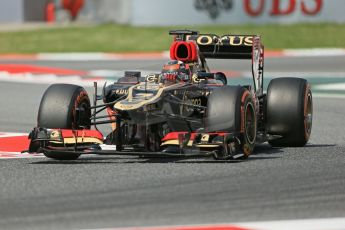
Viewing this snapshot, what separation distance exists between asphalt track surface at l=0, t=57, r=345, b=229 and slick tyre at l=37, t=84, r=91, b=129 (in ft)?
1.30

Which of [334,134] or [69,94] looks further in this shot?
[334,134]

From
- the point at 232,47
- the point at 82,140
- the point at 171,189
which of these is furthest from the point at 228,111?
the point at 232,47

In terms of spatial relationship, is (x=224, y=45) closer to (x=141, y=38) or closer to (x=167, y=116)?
(x=167, y=116)

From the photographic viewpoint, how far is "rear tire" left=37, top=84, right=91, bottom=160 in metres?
11.0

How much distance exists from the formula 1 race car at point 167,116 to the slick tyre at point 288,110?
0.04 feet

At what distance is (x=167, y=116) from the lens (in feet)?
36.0

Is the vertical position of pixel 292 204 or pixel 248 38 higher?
pixel 248 38

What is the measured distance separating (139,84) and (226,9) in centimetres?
2373

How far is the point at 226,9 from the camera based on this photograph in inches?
1361

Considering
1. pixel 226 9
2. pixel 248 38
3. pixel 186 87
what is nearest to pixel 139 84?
pixel 186 87

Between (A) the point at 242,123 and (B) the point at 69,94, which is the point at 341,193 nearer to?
(A) the point at 242,123

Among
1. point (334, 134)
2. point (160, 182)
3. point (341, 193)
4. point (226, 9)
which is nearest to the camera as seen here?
point (341, 193)

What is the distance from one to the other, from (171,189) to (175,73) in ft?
9.22

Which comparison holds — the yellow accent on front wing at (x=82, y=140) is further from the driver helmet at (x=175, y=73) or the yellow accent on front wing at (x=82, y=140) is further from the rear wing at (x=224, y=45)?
the rear wing at (x=224, y=45)
